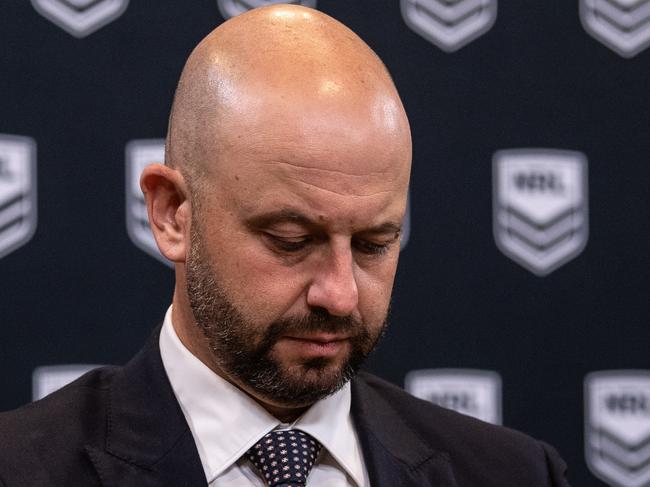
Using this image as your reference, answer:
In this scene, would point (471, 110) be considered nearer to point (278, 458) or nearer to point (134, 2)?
point (134, 2)

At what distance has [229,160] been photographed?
1.10 meters

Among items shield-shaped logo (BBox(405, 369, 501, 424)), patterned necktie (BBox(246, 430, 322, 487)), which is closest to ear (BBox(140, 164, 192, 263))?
patterned necktie (BBox(246, 430, 322, 487))

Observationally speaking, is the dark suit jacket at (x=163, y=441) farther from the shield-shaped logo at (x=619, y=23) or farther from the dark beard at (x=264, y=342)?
the shield-shaped logo at (x=619, y=23)

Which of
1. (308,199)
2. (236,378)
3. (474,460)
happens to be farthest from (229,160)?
(474,460)

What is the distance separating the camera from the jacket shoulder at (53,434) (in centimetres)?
112

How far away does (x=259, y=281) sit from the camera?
109 centimetres

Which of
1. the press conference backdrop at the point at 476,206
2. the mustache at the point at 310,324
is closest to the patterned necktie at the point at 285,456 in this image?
the mustache at the point at 310,324

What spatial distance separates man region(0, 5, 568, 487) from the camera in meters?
1.08

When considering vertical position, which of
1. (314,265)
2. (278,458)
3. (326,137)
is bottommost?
(278,458)

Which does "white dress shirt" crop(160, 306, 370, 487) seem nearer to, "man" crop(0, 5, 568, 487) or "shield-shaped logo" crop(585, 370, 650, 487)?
"man" crop(0, 5, 568, 487)

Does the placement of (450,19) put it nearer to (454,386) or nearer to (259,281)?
(454,386)

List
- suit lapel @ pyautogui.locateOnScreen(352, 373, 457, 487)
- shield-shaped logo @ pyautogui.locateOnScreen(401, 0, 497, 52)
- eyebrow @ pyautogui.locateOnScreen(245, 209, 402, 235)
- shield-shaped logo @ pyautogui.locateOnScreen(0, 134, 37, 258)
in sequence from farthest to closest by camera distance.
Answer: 1. shield-shaped logo @ pyautogui.locateOnScreen(401, 0, 497, 52)
2. shield-shaped logo @ pyautogui.locateOnScreen(0, 134, 37, 258)
3. suit lapel @ pyautogui.locateOnScreen(352, 373, 457, 487)
4. eyebrow @ pyautogui.locateOnScreen(245, 209, 402, 235)

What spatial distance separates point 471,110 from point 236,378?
2.16ft

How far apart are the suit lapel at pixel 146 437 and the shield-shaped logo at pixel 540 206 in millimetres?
637
